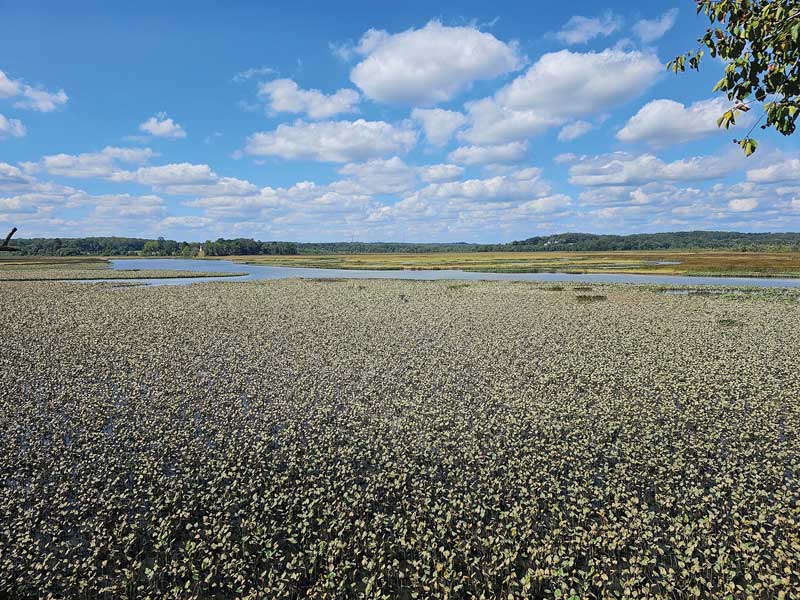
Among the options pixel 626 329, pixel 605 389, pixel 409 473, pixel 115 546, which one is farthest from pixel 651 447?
pixel 626 329

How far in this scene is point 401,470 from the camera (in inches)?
350

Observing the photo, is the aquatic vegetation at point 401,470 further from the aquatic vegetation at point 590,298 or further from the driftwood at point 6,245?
the aquatic vegetation at point 590,298

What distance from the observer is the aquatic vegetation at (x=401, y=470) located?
20.1ft

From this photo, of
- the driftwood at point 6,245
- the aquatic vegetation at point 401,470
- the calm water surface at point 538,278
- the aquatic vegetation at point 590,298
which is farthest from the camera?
the calm water surface at point 538,278

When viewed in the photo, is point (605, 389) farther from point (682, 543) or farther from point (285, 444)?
point (285, 444)

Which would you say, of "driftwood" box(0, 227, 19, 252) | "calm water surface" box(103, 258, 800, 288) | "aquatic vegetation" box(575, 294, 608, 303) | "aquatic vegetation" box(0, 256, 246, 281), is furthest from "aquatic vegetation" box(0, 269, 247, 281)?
"driftwood" box(0, 227, 19, 252)

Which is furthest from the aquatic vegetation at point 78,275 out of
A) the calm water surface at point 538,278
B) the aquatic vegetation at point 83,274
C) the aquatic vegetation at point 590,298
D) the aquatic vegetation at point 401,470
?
the aquatic vegetation at point 590,298

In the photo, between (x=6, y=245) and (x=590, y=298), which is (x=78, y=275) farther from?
(x=6, y=245)

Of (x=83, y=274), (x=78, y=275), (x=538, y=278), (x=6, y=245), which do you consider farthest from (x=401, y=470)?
(x=83, y=274)

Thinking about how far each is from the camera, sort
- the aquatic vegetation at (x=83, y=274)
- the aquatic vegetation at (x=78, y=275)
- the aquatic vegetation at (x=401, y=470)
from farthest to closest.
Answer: the aquatic vegetation at (x=83, y=274) < the aquatic vegetation at (x=78, y=275) < the aquatic vegetation at (x=401, y=470)

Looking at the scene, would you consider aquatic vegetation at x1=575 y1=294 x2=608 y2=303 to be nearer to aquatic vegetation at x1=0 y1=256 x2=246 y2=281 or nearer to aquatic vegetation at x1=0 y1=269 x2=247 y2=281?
aquatic vegetation at x1=0 y1=256 x2=246 y2=281

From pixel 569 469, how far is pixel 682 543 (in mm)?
2466

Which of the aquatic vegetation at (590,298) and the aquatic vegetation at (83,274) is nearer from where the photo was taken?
the aquatic vegetation at (590,298)

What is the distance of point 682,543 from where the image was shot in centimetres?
652
